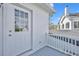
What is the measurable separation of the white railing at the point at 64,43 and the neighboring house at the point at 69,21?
0.76 m

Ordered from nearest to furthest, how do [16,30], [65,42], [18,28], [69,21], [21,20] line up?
[16,30] → [18,28] → [21,20] → [65,42] → [69,21]

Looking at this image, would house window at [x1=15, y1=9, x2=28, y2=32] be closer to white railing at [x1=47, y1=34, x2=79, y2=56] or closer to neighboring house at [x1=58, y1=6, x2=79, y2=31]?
white railing at [x1=47, y1=34, x2=79, y2=56]

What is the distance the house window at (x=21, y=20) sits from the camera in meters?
5.72

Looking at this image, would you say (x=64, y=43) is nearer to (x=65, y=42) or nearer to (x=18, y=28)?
(x=65, y=42)

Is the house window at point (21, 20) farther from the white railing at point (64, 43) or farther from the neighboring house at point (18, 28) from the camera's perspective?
the white railing at point (64, 43)

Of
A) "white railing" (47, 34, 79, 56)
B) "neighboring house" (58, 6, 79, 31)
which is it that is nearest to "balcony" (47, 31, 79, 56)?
"white railing" (47, 34, 79, 56)

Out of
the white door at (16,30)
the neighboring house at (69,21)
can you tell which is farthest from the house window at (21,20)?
the neighboring house at (69,21)

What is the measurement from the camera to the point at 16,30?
5.62 meters

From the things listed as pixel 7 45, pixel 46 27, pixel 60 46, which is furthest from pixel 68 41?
pixel 7 45

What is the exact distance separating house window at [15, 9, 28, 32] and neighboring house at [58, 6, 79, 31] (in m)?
2.54

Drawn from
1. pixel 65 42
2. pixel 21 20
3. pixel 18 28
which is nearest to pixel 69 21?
pixel 65 42

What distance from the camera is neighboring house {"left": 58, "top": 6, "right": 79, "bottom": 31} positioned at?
8.25 metres

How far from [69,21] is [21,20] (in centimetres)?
349

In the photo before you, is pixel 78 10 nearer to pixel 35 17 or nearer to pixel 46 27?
pixel 35 17
